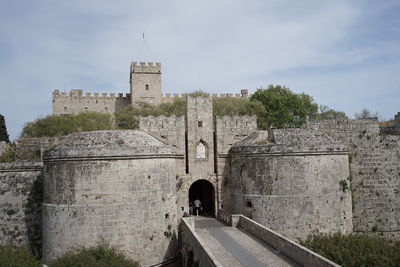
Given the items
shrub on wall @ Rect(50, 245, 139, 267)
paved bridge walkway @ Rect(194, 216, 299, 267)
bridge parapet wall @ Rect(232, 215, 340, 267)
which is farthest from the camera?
shrub on wall @ Rect(50, 245, 139, 267)

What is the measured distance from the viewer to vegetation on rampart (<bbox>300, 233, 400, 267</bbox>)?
1566 cm

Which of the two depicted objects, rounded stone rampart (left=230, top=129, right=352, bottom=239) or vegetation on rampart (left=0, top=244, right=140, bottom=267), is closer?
Result: vegetation on rampart (left=0, top=244, right=140, bottom=267)

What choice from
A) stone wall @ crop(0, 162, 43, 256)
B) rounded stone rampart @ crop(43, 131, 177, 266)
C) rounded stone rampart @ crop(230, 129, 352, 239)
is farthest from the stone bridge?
stone wall @ crop(0, 162, 43, 256)

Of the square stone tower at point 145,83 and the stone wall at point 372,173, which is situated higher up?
the square stone tower at point 145,83

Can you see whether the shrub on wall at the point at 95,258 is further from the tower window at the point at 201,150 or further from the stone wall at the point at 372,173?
the stone wall at the point at 372,173

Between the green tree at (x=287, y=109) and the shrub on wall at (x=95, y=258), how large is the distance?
25.6 m

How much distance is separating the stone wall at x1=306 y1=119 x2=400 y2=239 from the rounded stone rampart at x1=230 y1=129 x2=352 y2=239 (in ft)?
8.09

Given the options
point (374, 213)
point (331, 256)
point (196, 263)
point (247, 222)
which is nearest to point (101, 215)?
point (196, 263)

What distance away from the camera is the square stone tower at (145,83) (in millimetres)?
57219

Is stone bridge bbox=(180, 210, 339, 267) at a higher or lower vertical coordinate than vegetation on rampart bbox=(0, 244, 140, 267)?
higher

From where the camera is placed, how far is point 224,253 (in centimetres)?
1480

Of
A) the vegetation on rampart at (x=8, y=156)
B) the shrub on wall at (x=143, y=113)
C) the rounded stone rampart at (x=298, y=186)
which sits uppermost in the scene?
the shrub on wall at (x=143, y=113)

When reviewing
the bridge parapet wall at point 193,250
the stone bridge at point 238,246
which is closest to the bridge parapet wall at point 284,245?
the stone bridge at point 238,246

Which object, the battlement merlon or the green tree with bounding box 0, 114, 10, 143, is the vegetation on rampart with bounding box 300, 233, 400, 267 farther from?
the battlement merlon
